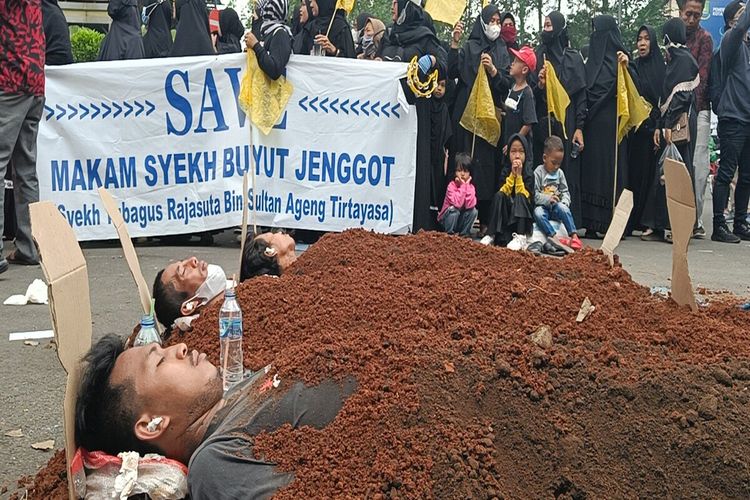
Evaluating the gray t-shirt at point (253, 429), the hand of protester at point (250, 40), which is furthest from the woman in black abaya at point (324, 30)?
the gray t-shirt at point (253, 429)

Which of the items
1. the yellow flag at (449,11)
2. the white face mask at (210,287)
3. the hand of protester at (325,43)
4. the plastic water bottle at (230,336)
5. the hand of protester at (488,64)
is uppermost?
the yellow flag at (449,11)

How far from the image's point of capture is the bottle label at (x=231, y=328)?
3602mm

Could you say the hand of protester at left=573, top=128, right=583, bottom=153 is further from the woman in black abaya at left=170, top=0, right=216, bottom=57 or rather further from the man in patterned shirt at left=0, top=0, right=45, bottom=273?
the man in patterned shirt at left=0, top=0, right=45, bottom=273

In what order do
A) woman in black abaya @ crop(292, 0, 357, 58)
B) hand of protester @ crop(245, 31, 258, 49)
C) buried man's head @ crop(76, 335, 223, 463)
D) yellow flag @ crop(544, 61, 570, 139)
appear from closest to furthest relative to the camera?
buried man's head @ crop(76, 335, 223, 463)
hand of protester @ crop(245, 31, 258, 49)
woman in black abaya @ crop(292, 0, 357, 58)
yellow flag @ crop(544, 61, 570, 139)

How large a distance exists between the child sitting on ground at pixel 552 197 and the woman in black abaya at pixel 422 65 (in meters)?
1.02

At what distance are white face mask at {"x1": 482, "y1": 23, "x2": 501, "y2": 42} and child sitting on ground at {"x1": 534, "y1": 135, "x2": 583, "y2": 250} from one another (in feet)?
4.67

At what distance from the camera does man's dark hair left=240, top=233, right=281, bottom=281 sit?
5.12 meters

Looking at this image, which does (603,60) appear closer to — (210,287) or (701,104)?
(701,104)

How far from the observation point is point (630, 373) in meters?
2.44

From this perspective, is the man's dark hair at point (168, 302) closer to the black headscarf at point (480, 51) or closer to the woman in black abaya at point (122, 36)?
the woman in black abaya at point (122, 36)

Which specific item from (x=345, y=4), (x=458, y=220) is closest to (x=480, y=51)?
(x=345, y=4)

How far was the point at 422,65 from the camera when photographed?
26.1 ft

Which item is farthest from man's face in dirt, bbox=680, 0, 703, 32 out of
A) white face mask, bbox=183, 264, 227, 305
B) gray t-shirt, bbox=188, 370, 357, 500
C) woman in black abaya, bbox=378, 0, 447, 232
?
gray t-shirt, bbox=188, 370, 357, 500

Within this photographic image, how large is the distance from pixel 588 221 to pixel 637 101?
1371 mm
